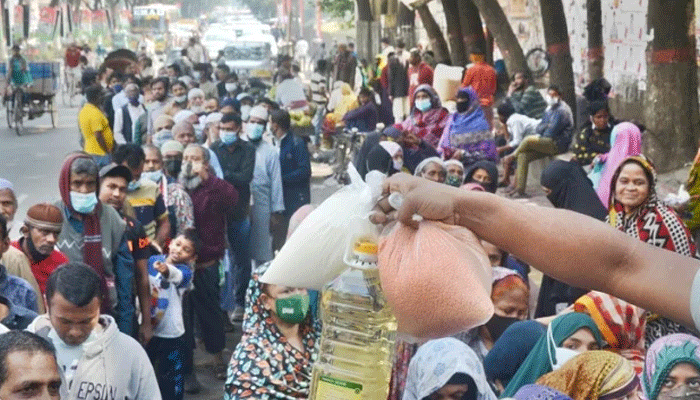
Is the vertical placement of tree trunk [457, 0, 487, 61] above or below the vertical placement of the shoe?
above

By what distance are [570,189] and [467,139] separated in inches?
200

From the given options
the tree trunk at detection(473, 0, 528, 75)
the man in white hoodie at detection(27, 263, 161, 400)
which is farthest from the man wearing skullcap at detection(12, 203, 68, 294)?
the tree trunk at detection(473, 0, 528, 75)

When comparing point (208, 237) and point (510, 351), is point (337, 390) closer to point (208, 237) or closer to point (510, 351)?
point (510, 351)

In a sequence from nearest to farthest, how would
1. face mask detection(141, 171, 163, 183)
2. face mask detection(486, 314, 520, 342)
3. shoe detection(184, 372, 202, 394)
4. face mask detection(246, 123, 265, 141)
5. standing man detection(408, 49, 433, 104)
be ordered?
face mask detection(486, 314, 520, 342) → shoe detection(184, 372, 202, 394) → face mask detection(141, 171, 163, 183) → face mask detection(246, 123, 265, 141) → standing man detection(408, 49, 433, 104)

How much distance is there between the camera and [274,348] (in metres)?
5.62

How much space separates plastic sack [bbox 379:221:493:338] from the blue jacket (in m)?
9.57

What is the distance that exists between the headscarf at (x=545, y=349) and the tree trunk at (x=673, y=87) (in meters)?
8.67

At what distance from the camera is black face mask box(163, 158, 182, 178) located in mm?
10672

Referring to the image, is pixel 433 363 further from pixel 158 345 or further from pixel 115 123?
pixel 115 123

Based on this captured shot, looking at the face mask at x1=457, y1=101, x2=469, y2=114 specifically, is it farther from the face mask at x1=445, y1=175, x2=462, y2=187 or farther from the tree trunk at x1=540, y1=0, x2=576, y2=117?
the tree trunk at x1=540, y1=0, x2=576, y2=117

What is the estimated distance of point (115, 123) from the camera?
15.9 m

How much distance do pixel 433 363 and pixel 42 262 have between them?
284 centimetres

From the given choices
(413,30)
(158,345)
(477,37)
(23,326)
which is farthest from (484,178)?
(413,30)

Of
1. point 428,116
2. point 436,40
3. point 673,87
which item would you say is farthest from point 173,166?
point 436,40
